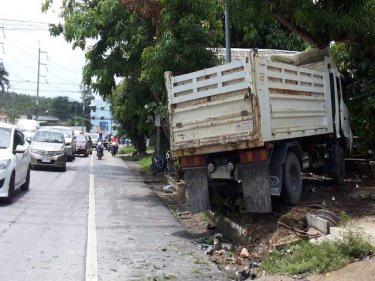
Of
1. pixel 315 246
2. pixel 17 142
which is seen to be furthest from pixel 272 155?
pixel 17 142

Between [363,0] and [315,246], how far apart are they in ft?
19.3

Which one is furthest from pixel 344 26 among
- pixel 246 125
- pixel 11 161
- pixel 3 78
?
pixel 3 78

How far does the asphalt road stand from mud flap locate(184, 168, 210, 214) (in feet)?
1.89

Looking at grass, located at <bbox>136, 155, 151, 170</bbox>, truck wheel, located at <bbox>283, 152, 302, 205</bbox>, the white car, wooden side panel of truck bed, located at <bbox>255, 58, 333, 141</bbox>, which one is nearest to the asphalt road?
the white car

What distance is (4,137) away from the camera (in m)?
11.7

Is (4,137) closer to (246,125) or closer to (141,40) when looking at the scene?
(141,40)

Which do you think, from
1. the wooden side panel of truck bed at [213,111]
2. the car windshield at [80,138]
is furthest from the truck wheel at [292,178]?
the car windshield at [80,138]

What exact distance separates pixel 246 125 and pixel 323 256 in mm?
2533

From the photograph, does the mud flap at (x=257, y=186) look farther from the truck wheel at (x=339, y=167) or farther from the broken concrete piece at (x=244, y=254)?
the truck wheel at (x=339, y=167)

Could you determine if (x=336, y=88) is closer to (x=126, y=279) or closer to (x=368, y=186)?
(x=368, y=186)

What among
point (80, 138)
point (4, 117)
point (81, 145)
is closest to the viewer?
point (81, 145)

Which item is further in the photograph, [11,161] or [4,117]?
[4,117]

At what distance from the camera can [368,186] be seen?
1155cm

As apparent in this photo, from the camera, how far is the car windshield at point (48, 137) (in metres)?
21.5
